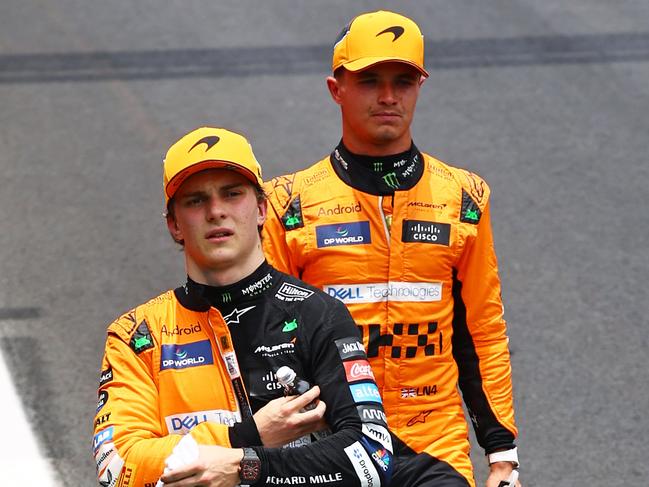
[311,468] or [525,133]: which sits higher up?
[525,133]

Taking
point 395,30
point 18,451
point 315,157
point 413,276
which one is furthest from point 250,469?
point 315,157

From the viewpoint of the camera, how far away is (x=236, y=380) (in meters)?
4.38

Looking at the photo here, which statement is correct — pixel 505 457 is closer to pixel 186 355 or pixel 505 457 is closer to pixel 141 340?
pixel 186 355

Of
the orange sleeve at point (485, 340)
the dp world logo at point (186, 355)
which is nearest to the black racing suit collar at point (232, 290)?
the dp world logo at point (186, 355)

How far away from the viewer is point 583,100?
11992mm

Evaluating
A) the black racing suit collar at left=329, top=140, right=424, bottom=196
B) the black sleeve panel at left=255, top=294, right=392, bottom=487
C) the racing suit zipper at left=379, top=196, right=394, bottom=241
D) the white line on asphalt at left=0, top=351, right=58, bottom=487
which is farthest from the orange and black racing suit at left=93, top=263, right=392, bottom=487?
the white line on asphalt at left=0, top=351, right=58, bottom=487

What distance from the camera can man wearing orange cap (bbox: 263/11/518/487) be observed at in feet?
17.2

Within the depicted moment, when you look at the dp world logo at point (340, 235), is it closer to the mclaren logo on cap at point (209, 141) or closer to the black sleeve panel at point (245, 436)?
the mclaren logo on cap at point (209, 141)

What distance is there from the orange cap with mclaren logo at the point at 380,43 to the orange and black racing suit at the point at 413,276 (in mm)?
400

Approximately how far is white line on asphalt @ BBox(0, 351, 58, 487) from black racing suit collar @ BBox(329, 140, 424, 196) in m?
2.98

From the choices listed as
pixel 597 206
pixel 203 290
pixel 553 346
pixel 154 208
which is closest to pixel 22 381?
pixel 154 208

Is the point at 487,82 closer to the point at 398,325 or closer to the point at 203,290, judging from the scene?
the point at 398,325

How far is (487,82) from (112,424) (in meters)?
8.58

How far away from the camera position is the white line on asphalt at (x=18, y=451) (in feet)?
24.1
